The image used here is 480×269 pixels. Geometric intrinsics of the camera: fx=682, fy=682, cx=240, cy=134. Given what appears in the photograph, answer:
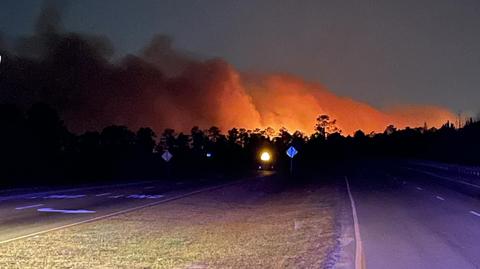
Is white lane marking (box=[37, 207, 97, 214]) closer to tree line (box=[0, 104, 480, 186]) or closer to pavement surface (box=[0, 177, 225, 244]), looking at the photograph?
pavement surface (box=[0, 177, 225, 244])

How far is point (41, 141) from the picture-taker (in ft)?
228

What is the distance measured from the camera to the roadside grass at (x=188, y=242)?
13508mm

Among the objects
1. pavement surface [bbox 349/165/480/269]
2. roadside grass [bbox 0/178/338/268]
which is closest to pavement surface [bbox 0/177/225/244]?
roadside grass [bbox 0/178/338/268]

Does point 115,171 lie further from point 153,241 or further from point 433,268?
point 433,268

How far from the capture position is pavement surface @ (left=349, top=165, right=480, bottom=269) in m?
13.4

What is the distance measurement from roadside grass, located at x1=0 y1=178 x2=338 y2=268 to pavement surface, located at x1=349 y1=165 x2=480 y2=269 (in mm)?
1132

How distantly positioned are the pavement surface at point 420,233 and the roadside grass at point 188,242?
1.13 m

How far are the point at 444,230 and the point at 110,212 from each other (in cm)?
1261

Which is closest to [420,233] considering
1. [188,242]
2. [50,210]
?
[188,242]

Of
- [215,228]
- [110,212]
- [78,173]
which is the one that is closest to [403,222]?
[215,228]

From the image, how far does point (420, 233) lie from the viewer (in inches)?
720

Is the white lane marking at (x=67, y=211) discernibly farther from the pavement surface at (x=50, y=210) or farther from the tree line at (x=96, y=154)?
the tree line at (x=96, y=154)

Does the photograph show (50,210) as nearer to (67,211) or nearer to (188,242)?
(67,211)

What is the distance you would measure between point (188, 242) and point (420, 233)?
6.24 meters
